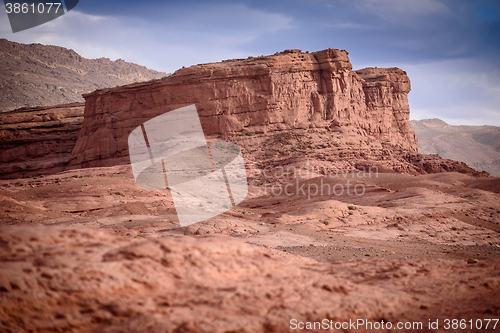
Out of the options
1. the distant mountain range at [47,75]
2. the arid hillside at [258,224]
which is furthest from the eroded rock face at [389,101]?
the distant mountain range at [47,75]

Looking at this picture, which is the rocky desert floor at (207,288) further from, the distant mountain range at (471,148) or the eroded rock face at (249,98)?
the distant mountain range at (471,148)

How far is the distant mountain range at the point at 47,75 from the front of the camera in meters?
81.6

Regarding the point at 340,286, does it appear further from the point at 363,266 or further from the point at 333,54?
the point at 333,54

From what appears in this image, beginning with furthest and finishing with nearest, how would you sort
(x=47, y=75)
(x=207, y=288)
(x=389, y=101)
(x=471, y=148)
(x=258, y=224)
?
(x=471, y=148)
(x=47, y=75)
(x=389, y=101)
(x=258, y=224)
(x=207, y=288)

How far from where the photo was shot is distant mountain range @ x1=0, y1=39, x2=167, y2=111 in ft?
268

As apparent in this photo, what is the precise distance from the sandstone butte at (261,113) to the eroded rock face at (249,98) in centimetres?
12

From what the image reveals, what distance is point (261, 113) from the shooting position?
36375 mm

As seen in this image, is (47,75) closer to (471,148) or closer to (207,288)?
(207,288)

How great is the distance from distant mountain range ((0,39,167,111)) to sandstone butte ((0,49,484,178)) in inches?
1967
